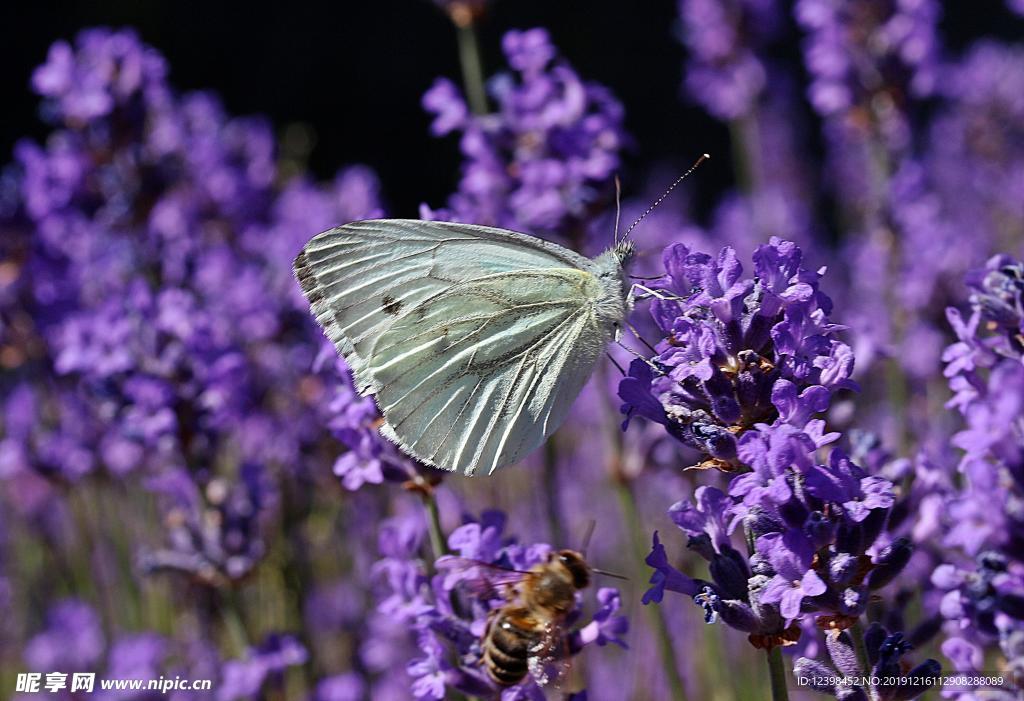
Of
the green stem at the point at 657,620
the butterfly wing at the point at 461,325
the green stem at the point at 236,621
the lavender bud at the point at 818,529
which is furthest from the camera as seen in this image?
the green stem at the point at 236,621

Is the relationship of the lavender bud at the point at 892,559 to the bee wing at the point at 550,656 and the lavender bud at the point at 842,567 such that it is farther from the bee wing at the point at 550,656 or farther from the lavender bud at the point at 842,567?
the bee wing at the point at 550,656

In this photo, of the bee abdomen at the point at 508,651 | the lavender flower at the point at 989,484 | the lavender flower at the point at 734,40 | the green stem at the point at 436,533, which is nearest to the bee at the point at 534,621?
the bee abdomen at the point at 508,651

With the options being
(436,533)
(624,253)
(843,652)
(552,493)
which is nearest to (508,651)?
(436,533)

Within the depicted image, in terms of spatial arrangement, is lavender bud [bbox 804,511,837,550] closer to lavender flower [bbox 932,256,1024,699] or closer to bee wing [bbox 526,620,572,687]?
lavender flower [bbox 932,256,1024,699]

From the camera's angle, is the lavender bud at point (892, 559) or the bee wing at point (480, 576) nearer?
the lavender bud at point (892, 559)

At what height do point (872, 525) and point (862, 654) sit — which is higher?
point (872, 525)

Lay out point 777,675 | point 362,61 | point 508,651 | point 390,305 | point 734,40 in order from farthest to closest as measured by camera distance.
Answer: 1. point 362,61
2. point 734,40
3. point 390,305
4. point 508,651
5. point 777,675

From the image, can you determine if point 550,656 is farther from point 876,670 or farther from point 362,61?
point 362,61
